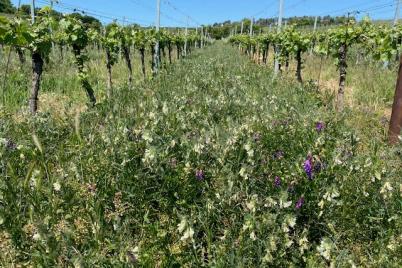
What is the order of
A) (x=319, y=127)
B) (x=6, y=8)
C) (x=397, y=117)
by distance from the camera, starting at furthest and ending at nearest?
(x=6, y=8) → (x=397, y=117) → (x=319, y=127)

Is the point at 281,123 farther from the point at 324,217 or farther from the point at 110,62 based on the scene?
the point at 110,62

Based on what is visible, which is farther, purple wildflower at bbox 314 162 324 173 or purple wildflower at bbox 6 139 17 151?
purple wildflower at bbox 6 139 17 151

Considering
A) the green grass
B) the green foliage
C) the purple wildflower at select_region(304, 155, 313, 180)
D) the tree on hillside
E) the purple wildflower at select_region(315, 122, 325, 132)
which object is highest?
the tree on hillside

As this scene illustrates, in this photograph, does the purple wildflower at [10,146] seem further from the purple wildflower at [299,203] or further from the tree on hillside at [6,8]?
the tree on hillside at [6,8]

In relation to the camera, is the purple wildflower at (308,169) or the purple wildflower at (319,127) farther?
the purple wildflower at (319,127)

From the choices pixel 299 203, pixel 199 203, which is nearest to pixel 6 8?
pixel 199 203

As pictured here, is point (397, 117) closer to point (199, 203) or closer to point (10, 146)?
point (199, 203)

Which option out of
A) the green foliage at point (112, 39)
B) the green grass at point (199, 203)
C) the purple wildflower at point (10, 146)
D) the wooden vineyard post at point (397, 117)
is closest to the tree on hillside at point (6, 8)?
the green foliage at point (112, 39)

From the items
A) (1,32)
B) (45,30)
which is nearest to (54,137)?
(1,32)

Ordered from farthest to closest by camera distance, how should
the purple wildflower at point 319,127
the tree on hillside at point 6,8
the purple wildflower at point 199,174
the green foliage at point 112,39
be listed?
1. the tree on hillside at point 6,8
2. the green foliage at point 112,39
3. the purple wildflower at point 319,127
4. the purple wildflower at point 199,174

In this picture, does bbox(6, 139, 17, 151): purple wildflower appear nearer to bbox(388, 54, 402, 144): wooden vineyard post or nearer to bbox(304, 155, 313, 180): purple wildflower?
bbox(304, 155, 313, 180): purple wildflower

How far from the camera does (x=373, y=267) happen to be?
2.96 m

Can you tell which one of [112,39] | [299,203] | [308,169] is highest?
[112,39]

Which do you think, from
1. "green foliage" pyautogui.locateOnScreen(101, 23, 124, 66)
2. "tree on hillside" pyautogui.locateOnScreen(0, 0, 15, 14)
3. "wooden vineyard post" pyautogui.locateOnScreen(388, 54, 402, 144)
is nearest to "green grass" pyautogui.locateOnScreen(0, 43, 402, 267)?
"wooden vineyard post" pyautogui.locateOnScreen(388, 54, 402, 144)
